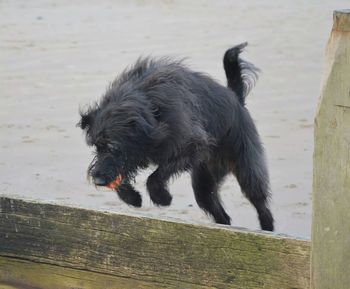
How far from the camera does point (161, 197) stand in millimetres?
5129

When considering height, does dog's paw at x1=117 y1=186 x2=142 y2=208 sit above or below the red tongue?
below

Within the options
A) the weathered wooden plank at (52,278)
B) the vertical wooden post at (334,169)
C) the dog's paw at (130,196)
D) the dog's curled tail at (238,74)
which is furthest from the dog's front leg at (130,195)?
the vertical wooden post at (334,169)

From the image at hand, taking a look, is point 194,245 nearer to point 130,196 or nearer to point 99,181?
point 99,181

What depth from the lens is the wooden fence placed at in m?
2.54

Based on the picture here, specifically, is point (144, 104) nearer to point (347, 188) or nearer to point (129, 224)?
point (129, 224)

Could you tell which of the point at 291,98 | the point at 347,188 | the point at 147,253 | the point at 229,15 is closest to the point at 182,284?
the point at 147,253

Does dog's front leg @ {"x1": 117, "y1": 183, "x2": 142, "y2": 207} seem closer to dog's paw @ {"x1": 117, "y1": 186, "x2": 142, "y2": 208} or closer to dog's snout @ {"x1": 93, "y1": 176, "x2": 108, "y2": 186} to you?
dog's paw @ {"x1": 117, "y1": 186, "x2": 142, "y2": 208}

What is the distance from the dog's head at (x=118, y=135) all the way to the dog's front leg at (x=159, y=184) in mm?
172

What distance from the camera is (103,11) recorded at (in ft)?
46.8

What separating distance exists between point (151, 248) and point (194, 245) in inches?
7.1

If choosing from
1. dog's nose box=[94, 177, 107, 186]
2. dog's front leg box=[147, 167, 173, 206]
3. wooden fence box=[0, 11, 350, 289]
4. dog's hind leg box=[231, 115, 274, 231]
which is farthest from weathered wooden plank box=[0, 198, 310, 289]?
dog's hind leg box=[231, 115, 274, 231]

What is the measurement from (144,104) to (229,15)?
914cm

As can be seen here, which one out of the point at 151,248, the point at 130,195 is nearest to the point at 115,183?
the point at 130,195

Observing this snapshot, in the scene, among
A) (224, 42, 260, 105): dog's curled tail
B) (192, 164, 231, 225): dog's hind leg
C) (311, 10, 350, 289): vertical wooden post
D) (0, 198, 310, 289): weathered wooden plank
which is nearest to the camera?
Result: (311, 10, 350, 289): vertical wooden post
